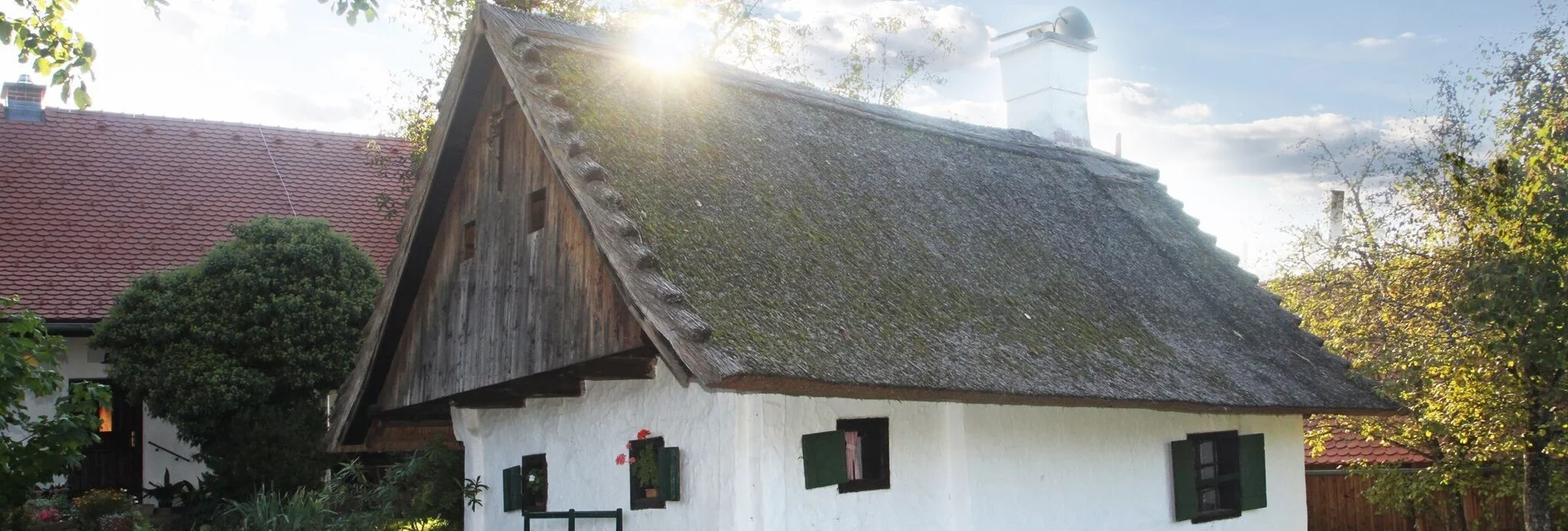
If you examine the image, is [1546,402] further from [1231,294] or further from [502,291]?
[502,291]

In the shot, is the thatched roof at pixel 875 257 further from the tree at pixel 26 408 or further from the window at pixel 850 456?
the tree at pixel 26 408

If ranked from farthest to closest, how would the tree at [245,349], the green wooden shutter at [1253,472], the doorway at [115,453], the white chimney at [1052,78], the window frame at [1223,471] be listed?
the white chimney at [1052,78], the doorway at [115,453], the tree at [245,349], the green wooden shutter at [1253,472], the window frame at [1223,471]

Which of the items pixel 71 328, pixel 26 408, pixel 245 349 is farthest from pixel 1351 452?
pixel 71 328

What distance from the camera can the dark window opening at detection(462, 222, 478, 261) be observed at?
35.6ft

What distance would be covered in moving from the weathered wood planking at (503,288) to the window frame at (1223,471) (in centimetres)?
555

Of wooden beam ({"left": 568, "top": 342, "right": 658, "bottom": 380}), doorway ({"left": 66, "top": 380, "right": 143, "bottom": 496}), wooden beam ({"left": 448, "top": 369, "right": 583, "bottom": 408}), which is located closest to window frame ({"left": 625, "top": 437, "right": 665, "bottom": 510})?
wooden beam ({"left": 568, "top": 342, "right": 658, "bottom": 380})

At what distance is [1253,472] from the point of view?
485 inches

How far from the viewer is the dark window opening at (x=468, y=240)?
10.9 metres

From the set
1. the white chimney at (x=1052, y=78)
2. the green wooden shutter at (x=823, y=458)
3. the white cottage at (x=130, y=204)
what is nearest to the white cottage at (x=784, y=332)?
the green wooden shutter at (x=823, y=458)

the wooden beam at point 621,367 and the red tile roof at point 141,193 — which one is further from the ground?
the red tile roof at point 141,193

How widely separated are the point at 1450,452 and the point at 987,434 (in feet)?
19.7

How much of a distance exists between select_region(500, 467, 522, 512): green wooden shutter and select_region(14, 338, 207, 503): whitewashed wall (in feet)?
20.9

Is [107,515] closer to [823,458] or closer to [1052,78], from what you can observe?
[823,458]

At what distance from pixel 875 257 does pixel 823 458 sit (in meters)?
1.69
